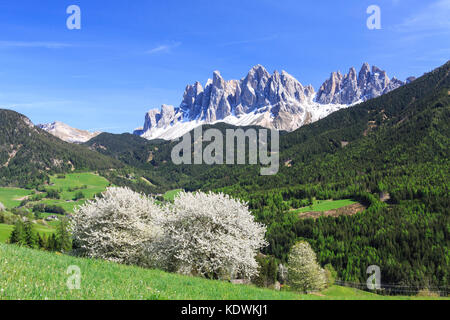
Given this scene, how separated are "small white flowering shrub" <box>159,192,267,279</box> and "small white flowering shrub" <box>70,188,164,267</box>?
4.73 meters

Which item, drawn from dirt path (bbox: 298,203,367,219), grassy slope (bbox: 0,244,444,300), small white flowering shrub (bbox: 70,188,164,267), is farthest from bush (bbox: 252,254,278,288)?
dirt path (bbox: 298,203,367,219)

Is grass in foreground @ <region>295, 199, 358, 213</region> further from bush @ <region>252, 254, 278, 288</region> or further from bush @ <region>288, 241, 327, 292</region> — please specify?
bush @ <region>288, 241, 327, 292</region>

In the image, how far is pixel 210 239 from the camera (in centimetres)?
3562

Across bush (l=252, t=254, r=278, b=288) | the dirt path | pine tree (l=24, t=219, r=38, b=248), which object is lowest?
bush (l=252, t=254, r=278, b=288)

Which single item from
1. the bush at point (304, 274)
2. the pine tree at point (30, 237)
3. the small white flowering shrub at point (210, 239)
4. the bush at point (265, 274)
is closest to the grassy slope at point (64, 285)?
the small white flowering shrub at point (210, 239)

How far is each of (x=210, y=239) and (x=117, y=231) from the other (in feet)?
46.7

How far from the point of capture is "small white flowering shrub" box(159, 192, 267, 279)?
35312 mm

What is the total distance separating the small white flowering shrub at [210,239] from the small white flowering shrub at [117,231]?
186 inches

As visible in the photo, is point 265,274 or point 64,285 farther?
point 265,274

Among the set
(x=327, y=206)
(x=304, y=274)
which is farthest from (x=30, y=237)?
(x=327, y=206)

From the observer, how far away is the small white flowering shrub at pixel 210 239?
35312 mm

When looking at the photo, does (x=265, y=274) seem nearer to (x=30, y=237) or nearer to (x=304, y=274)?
(x=304, y=274)
